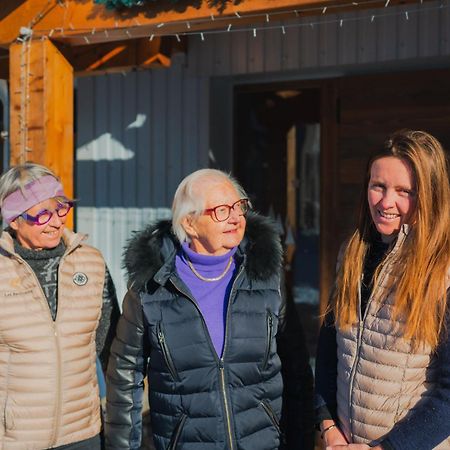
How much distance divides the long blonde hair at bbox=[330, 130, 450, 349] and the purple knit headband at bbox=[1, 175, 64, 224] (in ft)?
4.39

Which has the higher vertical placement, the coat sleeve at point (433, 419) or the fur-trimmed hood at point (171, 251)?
the fur-trimmed hood at point (171, 251)

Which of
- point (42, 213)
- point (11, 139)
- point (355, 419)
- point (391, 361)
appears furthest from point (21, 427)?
point (11, 139)

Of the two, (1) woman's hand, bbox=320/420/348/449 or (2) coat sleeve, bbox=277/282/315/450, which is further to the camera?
(2) coat sleeve, bbox=277/282/315/450

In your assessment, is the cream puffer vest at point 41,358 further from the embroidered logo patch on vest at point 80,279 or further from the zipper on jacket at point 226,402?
the zipper on jacket at point 226,402

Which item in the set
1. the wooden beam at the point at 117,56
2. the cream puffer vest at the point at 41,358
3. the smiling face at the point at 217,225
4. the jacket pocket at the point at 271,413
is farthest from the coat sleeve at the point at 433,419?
the wooden beam at the point at 117,56

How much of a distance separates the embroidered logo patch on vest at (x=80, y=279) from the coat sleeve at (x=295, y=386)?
802 mm

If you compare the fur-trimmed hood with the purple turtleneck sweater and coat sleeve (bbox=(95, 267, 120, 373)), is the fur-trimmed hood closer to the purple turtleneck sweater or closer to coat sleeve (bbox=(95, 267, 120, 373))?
the purple turtleneck sweater

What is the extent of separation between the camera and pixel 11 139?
13.3 feet

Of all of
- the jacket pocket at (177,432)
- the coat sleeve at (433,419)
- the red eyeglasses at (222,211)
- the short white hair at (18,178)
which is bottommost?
the jacket pocket at (177,432)

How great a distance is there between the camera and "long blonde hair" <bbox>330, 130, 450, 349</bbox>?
6.39ft

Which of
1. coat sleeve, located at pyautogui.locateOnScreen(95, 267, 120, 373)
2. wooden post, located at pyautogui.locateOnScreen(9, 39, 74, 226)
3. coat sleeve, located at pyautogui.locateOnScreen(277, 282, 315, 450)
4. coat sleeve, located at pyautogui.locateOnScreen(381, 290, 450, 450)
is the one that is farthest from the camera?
wooden post, located at pyautogui.locateOnScreen(9, 39, 74, 226)

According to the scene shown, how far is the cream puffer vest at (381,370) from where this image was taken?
200 cm

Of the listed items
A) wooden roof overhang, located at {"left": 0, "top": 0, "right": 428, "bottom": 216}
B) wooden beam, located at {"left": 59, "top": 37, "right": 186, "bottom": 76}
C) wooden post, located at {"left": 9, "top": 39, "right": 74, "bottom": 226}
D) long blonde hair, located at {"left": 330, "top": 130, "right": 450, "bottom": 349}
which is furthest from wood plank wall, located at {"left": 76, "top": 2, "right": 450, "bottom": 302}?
long blonde hair, located at {"left": 330, "top": 130, "right": 450, "bottom": 349}

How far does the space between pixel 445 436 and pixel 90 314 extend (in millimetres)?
1409
